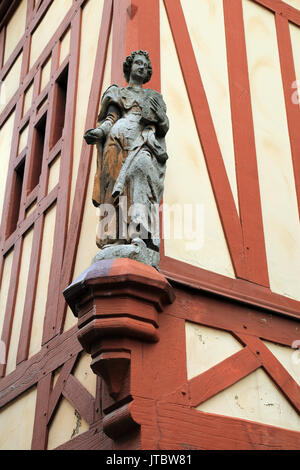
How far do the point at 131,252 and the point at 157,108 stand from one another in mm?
1232

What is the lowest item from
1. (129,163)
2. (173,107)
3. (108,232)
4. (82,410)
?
(82,410)

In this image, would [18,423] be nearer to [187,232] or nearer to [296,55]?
[187,232]

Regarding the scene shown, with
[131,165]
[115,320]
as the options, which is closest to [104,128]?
[131,165]

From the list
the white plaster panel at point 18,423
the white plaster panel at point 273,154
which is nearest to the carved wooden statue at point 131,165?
the white plaster panel at point 273,154

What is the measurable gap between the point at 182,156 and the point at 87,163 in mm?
885

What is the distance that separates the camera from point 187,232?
6012 millimetres

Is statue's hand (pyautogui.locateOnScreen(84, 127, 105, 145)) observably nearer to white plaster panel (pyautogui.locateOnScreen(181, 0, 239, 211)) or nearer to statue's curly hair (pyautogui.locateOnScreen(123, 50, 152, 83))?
statue's curly hair (pyautogui.locateOnScreen(123, 50, 152, 83))

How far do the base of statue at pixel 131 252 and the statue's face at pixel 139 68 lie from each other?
1415mm

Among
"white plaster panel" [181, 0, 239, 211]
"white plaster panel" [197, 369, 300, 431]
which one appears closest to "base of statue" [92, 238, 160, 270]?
"white plaster panel" [197, 369, 300, 431]

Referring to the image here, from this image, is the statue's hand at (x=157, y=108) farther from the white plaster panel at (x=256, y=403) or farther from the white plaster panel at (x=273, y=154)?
the white plaster panel at (x=256, y=403)
